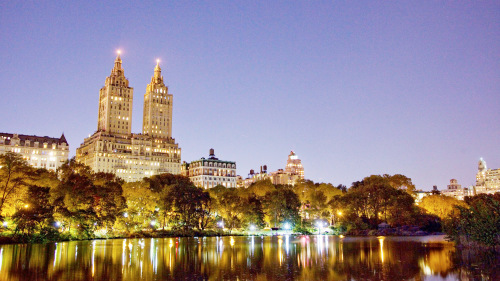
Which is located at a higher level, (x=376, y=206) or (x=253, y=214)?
(x=376, y=206)

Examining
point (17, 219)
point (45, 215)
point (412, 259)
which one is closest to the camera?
point (412, 259)

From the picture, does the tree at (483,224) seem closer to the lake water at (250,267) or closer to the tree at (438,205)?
the lake water at (250,267)

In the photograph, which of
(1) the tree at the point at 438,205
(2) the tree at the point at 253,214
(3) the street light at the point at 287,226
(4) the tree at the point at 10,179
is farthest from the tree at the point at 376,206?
(4) the tree at the point at 10,179

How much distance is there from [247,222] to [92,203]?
135 feet

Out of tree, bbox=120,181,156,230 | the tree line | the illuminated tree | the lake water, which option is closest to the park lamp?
the tree line

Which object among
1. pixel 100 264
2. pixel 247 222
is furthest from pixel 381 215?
pixel 100 264

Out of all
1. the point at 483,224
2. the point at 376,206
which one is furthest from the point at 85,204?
the point at 376,206

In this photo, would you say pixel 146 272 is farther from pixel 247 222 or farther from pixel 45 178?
pixel 247 222

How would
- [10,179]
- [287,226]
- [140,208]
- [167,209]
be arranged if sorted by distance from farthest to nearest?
1. [287,226]
2. [167,209]
3. [140,208]
4. [10,179]

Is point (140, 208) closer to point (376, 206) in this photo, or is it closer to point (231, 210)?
point (231, 210)

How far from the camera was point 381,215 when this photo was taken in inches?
4139

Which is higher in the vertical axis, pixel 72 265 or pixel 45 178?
pixel 45 178

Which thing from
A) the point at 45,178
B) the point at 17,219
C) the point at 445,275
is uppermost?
the point at 45,178

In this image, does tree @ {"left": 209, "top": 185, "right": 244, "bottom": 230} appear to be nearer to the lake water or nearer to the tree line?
the tree line
